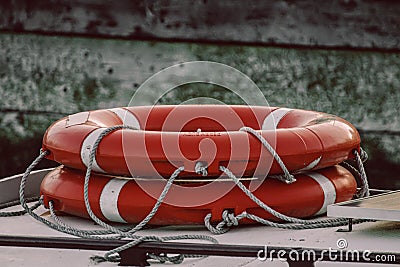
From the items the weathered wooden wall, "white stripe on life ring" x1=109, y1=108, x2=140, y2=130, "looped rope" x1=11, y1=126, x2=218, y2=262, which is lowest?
"looped rope" x1=11, y1=126, x2=218, y2=262

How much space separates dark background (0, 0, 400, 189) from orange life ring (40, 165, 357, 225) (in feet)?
5.06

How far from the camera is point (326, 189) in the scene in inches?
104

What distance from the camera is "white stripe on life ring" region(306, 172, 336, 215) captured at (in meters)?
2.65

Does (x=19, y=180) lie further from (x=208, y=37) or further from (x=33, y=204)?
(x=208, y=37)

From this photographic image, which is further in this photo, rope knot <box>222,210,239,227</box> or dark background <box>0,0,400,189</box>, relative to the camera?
dark background <box>0,0,400,189</box>

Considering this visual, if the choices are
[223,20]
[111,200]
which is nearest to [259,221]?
[111,200]

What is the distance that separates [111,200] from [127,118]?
1.87 ft

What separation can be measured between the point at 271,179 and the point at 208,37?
6.06 ft

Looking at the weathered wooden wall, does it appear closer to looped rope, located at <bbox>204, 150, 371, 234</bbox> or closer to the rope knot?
looped rope, located at <bbox>204, 150, 371, 234</bbox>

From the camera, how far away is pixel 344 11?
409 centimetres

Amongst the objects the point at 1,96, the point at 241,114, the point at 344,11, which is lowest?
the point at 1,96

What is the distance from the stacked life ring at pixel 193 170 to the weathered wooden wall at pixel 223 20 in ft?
4.77

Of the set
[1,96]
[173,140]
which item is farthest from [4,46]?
[173,140]

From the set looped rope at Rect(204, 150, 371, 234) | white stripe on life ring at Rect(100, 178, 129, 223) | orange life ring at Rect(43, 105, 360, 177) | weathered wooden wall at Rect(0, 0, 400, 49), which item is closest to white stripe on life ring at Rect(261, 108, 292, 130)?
orange life ring at Rect(43, 105, 360, 177)
